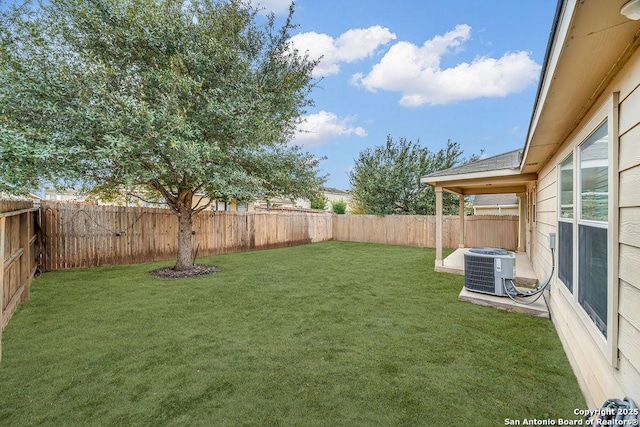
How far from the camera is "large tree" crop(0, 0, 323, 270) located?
4.71 meters

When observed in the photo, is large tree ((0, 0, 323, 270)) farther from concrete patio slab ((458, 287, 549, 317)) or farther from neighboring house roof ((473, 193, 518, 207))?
neighboring house roof ((473, 193, 518, 207))

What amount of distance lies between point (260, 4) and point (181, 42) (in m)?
2.46

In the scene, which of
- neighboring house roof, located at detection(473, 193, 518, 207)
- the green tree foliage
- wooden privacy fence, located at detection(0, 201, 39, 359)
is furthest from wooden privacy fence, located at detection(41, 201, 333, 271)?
neighboring house roof, located at detection(473, 193, 518, 207)

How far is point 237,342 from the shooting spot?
3.12 meters

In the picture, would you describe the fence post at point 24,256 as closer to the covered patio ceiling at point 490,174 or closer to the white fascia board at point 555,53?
the white fascia board at point 555,53

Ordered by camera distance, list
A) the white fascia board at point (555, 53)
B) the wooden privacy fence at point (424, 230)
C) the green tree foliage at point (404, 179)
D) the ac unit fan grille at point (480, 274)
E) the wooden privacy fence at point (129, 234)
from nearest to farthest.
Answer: the white fascia board at point (555, 53) < the ac unit fan grille at point (480, 274) < the wooden privacy fence at point (129, 234) < the wooden privacy fence at point (424, 230) < the green tree foliage at point (404, 179)

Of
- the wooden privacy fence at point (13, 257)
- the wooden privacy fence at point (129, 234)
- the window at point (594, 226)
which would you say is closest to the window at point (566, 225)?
the window at point (594, 226)

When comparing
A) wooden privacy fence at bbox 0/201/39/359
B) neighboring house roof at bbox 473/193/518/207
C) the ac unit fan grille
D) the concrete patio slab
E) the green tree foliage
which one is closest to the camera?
wooden privacy fence at bbox 0/201/39/359

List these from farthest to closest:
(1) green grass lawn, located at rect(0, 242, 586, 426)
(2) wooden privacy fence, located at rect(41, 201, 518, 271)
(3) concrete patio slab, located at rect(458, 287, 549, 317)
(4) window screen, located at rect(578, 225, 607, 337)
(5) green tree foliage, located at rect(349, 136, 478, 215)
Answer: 1. (5) green tree foliage, located at rect(349, 136, 478, 215)
2. (2) wooden privacy fence, located at rect(41, 201, 518, 271)
3. (3) concrete patio slab, located at rect(458, 287, 549, 317)
4. (1) green grass lawn, located at rect(0, 242, 586, 426)
5. (4) window screen, located at rect(578, 225, 607, 337)

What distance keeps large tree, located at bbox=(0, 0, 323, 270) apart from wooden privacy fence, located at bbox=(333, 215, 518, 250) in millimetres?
7356

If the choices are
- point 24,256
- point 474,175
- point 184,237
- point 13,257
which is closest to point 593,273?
point 474,175

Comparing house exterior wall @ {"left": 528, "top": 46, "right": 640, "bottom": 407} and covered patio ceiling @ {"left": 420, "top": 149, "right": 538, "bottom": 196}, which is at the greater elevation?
covered patio ceiling @ {"left": 420, "top": 149, "right": 538, "bottom": 196}

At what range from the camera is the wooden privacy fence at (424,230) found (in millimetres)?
10930

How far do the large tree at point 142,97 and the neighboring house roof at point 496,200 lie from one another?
45.6ft
